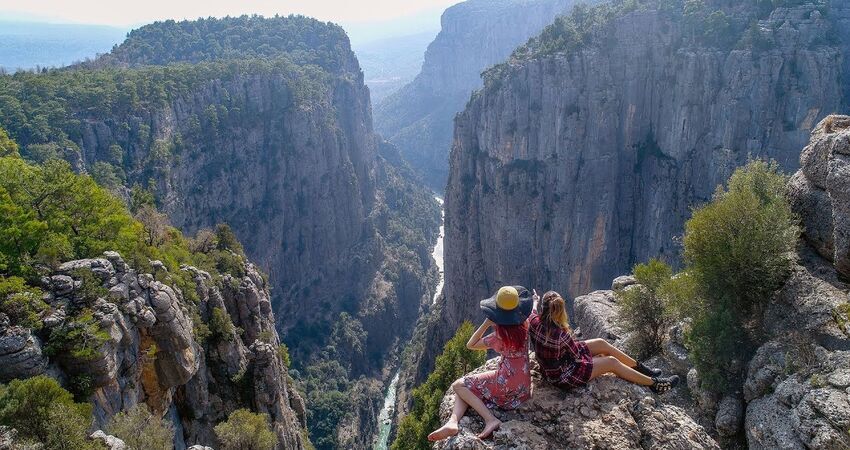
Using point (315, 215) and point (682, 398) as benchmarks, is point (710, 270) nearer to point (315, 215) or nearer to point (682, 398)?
point (682, 398)

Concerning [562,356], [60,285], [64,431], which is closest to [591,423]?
[562,356]

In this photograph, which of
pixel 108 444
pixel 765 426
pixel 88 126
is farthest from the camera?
pixel 88 126

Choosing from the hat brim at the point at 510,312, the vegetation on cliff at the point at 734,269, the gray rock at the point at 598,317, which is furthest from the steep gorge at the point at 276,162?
the vegetation on cliff at the point at 734,269

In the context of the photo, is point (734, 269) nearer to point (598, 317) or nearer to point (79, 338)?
point (598, 317)

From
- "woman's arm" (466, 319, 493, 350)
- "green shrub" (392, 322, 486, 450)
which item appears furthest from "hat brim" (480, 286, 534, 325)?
"green shrub" (392, 322, 486, 450)


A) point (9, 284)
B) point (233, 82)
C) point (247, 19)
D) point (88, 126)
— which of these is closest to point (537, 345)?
point (9, 284)

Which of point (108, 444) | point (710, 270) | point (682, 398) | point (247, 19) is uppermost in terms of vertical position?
point (247, 19)

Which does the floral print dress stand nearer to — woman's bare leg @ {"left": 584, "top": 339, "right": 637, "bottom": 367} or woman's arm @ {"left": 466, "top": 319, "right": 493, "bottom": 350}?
woman's arm @ {"left": 466, "top": 319, "right": 493, "bottom": 350}
